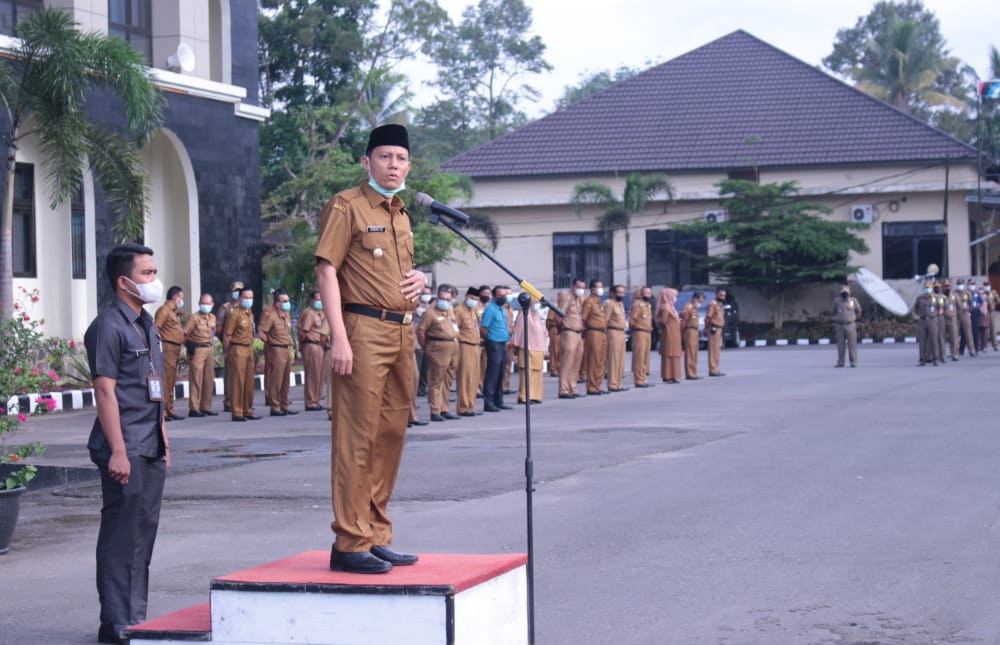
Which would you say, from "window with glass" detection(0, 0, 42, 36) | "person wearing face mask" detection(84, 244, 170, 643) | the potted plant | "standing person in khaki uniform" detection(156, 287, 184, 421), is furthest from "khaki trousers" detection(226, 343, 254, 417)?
"person wearing face mask" detection(84, 244, 170, 643)

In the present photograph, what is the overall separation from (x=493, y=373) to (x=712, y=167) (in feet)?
81.2

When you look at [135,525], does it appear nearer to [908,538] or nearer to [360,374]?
[360,374]

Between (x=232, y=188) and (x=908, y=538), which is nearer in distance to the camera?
(x=908, y=538)

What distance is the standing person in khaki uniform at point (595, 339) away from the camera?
75.0ft

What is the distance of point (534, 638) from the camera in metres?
6.27

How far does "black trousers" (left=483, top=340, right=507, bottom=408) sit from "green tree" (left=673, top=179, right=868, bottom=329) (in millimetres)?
21275

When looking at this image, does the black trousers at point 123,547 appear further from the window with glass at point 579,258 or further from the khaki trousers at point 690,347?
the window with glass at point 579,258

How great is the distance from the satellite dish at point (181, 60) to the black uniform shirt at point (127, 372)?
1933cm

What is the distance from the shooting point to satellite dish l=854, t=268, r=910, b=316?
128ft

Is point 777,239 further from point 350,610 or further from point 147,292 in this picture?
point 350,610

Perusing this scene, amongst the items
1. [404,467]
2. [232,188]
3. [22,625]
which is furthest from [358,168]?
[22,625]

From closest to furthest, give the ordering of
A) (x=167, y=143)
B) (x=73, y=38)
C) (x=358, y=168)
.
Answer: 1. (x=73, y=38)
2. (x=167, y=143)
3. (x=358, y=168)

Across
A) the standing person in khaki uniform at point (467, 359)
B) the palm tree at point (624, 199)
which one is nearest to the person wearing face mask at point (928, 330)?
the standing person in khaki uniform at point (467, 359)

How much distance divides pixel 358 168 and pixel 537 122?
14.2 meters
